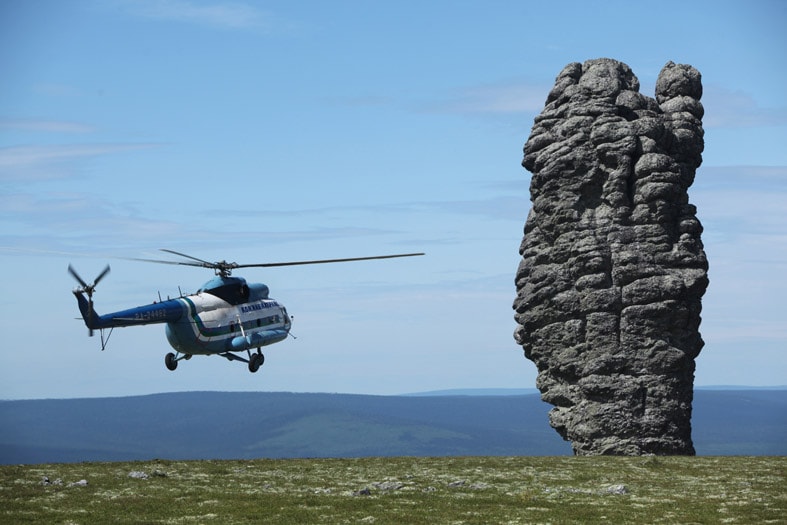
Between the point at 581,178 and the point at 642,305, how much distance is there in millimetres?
11017

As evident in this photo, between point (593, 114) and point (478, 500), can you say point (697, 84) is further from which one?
point (478, 500)

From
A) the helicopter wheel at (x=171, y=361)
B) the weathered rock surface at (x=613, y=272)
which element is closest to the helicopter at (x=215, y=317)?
the helicopter wheel at (x=171, y=361)

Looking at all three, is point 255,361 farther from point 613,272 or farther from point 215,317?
point 613,272

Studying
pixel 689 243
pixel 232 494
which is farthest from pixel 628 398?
pixel 232 494

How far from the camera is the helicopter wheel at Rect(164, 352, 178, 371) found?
8281 cm

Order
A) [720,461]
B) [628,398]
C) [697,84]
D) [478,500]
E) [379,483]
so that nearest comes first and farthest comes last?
[478,500]
[379,483]
[720,461]
[628,398]
[697,84]

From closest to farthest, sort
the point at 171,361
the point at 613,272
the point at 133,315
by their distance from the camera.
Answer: the point at 133,315 → the point at 171,361 → the point at 613,272

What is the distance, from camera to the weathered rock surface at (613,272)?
302 feet

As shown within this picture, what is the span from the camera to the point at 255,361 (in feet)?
285

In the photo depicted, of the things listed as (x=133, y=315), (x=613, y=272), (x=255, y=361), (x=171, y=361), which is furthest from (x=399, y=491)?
(x=613, y=272)

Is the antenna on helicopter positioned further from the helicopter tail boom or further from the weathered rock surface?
the weathered rock surface

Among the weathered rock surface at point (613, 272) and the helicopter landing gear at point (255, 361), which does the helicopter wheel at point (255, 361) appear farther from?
the weathered rock surface at point (613, 272)

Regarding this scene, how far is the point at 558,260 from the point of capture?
312 ft

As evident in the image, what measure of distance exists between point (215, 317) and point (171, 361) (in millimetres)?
4217
